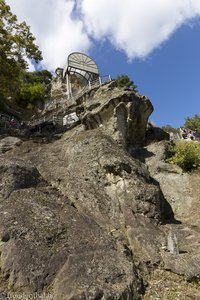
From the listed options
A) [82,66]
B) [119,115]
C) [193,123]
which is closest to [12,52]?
[119,115]

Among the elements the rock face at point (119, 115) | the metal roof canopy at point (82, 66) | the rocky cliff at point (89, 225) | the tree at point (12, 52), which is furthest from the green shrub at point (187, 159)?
the metal roof canopy at point (82, 66)

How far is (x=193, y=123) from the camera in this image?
5191cm

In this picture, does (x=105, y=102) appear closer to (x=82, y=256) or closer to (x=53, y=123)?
(x=53, y=123)

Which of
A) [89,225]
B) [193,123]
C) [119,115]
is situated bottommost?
[89,225]

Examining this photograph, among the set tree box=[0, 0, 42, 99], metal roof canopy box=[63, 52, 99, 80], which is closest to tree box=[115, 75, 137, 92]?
metal roof canopy box=[63, 52, 99, 80]

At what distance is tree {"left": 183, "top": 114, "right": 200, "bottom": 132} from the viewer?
5134 centimetres

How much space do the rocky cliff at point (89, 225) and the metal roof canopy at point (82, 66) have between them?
72.3ft

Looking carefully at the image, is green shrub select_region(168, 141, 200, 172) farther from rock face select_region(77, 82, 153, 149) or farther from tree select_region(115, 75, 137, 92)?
tree select_region(115, 75, 137, 92)

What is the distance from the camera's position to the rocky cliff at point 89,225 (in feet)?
22.6

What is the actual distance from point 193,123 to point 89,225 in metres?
46.6

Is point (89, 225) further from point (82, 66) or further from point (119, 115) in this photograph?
point (82, 66)

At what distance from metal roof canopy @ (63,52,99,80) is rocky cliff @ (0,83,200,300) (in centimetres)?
2204

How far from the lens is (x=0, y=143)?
1662 cm

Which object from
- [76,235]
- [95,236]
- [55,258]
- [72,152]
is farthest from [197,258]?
[72,152]
